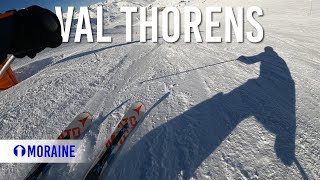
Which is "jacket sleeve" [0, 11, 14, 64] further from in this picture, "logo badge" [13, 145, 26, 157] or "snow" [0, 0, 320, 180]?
"logo badge" [13, 145, 26, 157]

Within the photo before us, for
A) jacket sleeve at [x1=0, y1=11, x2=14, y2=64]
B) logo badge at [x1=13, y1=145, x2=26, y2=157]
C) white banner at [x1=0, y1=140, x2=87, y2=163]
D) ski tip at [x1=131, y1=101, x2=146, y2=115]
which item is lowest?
logo badge at [x1=13, y1=145, x2=26, y2=157]

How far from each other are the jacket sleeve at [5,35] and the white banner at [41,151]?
328cm

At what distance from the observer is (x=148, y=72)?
8516mm

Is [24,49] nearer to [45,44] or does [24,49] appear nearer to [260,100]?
[45,44]

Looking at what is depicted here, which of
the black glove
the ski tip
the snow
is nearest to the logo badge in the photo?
the snow

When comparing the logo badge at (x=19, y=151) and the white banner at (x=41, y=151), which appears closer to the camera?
the white banner at (x=41, y=151)

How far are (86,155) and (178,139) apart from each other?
1614 millimetres

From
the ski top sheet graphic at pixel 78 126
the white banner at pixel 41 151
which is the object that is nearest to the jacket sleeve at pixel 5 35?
the white banner at pixel 41 151

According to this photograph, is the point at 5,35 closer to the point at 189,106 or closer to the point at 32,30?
the point at 32,30

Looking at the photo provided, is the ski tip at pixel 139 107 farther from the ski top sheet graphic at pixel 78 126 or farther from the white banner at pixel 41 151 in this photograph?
the white banner at pixel 41 151

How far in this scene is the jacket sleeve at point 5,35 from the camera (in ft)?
5.80

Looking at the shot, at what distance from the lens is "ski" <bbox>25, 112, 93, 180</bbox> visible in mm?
4496

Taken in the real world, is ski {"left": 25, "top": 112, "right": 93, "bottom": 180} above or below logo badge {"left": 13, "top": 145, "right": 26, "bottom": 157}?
above

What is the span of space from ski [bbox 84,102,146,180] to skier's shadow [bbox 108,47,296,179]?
0.20m
